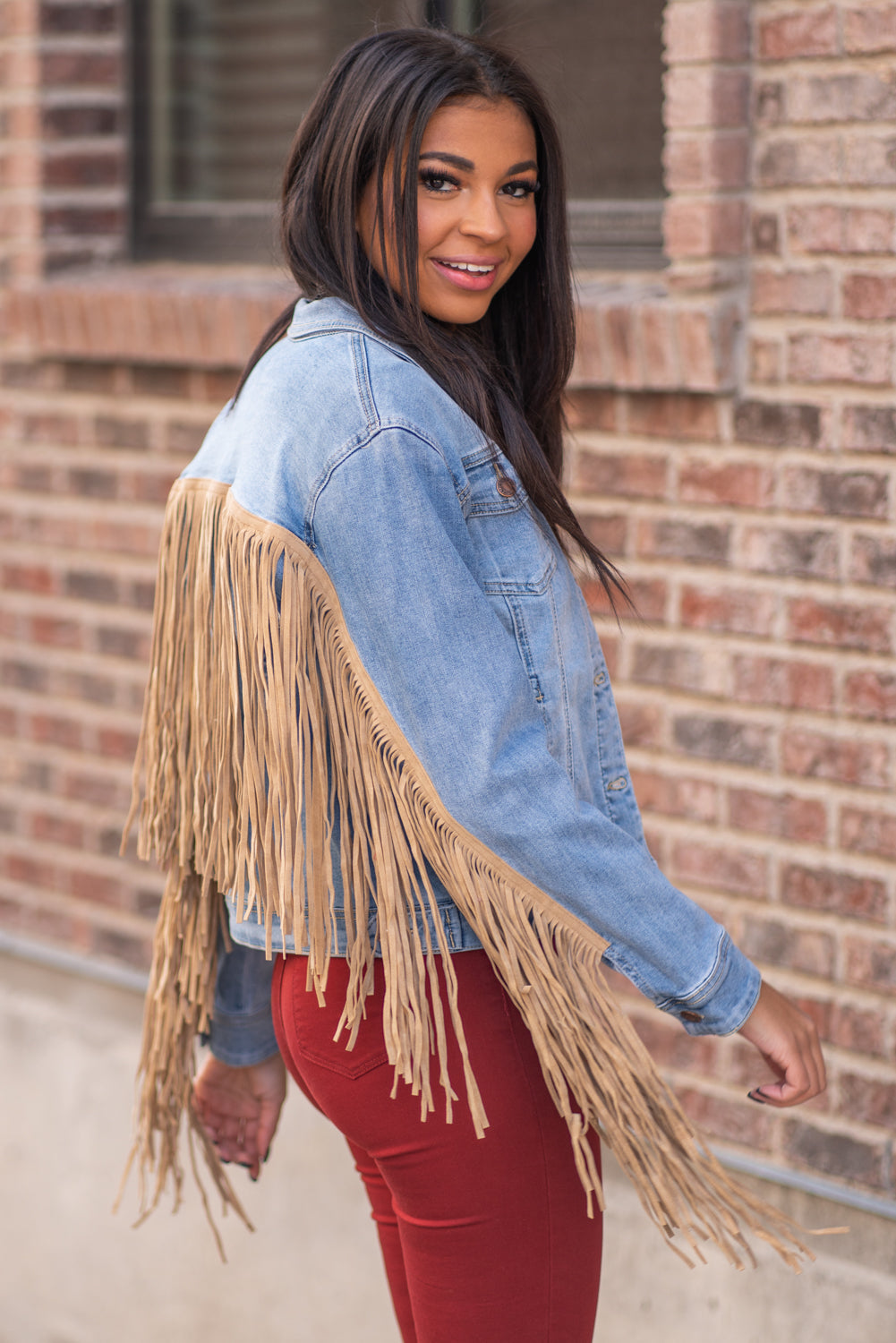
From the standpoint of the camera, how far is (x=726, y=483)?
248cm

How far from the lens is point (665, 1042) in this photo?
267 cm

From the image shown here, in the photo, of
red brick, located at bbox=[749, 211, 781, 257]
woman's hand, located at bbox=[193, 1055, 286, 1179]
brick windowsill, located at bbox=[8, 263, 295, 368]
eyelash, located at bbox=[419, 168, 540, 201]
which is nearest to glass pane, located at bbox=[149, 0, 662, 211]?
brick windowsill, located at bbox=[8, 263, 295, 368]

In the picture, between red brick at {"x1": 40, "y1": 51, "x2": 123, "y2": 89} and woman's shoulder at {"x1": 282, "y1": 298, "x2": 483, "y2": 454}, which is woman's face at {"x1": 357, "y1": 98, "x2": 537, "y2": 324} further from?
red brick at {"x1": 40, "y1": 51, "x2": 123, "y2": 89}

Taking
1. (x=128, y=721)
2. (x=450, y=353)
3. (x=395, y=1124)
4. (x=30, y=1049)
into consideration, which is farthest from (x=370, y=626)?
(x=30, y=1049)

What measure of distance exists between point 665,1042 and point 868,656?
0.81m

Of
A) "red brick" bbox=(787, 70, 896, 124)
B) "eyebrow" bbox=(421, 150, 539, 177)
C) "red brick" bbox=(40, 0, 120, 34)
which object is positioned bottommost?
"eyebrow" bbox=(421, 150, 539, 177)

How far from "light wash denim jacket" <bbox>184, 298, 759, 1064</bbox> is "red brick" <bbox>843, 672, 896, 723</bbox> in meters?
0.85

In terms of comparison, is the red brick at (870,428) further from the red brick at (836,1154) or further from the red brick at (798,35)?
the red brick at (836,1154)

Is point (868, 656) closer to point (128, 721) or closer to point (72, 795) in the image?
point (128, 721)

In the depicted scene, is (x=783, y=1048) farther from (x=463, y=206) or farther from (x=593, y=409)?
(x=593, y=409)

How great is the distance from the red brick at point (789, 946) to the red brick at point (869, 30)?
140cm

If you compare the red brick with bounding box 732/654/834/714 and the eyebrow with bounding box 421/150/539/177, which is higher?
the eyebrow with bounding box 421/150/539/177

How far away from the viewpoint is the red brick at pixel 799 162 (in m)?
2.31

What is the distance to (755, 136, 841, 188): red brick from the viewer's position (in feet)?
7.57
